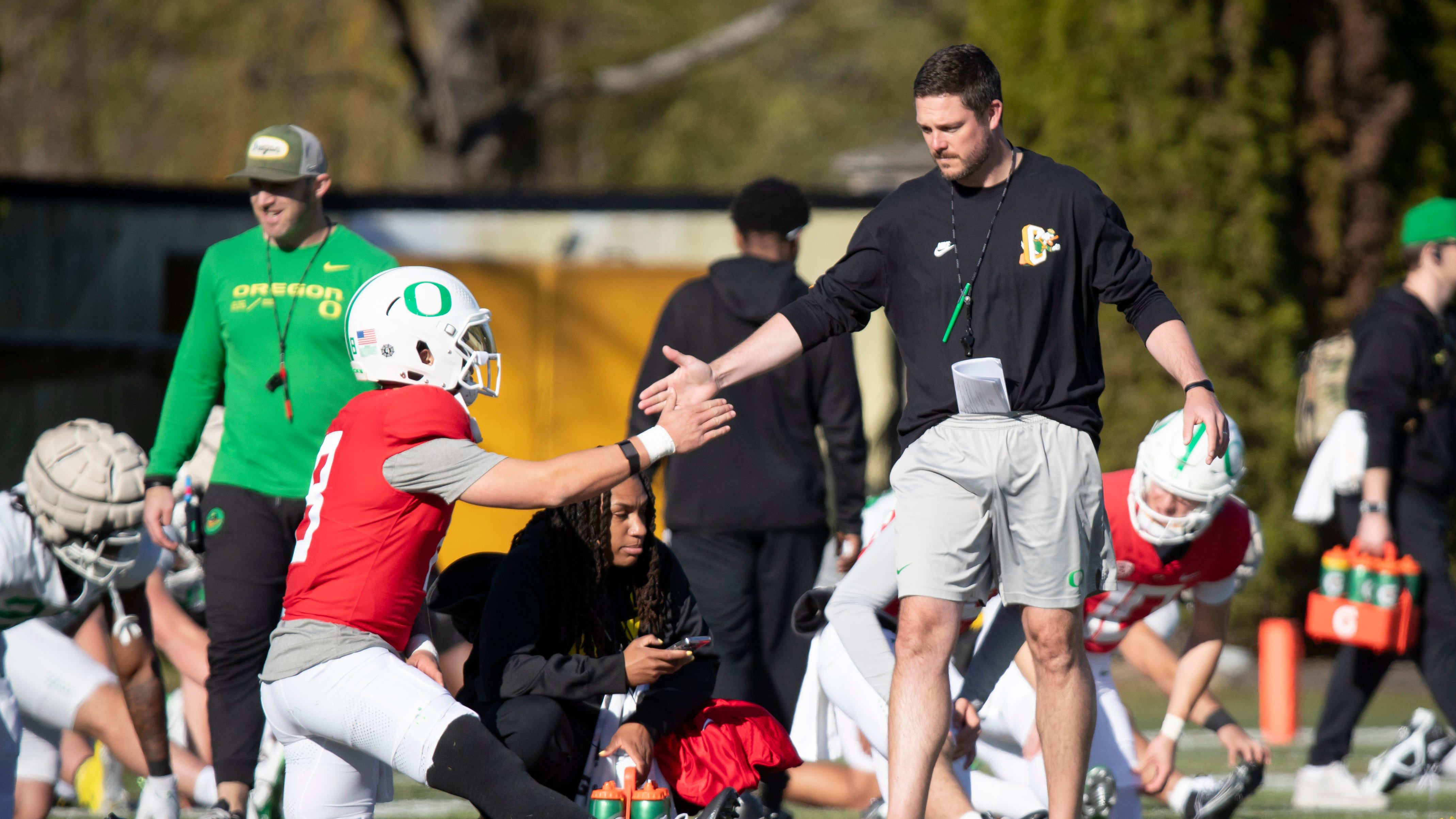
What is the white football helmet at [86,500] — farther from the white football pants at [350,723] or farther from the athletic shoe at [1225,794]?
the athletic shoe at [1225,794]

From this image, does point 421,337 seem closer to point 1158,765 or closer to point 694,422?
point 694,422

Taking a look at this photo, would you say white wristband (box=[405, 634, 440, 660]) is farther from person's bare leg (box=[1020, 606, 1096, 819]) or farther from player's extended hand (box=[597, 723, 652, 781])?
person's bare leg (box=[1020, 606, 1096, 819])

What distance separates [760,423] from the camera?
590 cm

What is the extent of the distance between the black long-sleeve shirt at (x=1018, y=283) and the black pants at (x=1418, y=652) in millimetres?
2939

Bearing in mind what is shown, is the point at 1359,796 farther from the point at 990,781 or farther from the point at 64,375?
the point at 64,375

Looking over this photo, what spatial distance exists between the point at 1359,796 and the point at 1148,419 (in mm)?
4750

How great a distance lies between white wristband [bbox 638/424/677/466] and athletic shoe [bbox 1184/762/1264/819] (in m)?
2.35

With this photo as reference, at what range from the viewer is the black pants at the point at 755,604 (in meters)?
5.71

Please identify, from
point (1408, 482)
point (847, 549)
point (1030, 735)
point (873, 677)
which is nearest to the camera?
point (873, 677)

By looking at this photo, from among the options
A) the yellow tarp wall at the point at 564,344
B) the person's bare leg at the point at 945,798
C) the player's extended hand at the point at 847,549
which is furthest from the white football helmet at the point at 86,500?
the yellow tarp wall at the point at 564,344

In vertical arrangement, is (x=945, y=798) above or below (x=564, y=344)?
below

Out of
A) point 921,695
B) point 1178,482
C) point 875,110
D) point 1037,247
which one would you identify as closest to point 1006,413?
point 1037,247

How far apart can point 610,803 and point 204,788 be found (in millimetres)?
2177

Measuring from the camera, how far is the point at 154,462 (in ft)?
17.4
